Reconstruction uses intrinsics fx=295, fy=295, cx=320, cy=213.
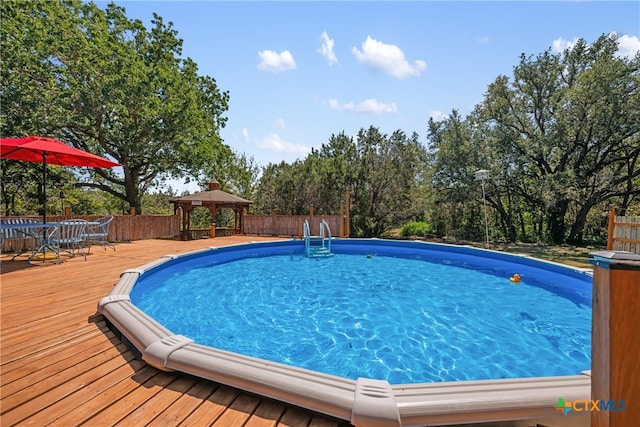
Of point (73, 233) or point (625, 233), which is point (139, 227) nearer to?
point (73, 233)

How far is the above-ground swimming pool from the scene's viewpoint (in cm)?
184

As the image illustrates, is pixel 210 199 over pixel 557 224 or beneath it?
over

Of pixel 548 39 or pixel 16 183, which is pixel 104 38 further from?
pixel 548 39

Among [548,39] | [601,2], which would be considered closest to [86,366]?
[601,2]

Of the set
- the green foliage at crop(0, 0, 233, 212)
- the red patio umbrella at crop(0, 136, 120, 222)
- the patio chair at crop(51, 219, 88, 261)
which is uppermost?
the green foliage at crop(0, 0, 233, 212)

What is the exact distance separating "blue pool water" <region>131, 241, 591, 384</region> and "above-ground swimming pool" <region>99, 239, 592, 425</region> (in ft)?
0.08

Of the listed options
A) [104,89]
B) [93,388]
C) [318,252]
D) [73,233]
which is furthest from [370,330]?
[104,89]

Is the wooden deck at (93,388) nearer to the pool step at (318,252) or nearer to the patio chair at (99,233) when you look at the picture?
the patio chair at (99,233)

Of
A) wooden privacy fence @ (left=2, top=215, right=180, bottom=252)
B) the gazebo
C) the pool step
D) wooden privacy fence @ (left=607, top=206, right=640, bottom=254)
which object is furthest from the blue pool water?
the gazebo

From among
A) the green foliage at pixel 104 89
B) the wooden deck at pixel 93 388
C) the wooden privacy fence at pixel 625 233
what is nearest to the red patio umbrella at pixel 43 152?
the wooden deck at pixel 93 388

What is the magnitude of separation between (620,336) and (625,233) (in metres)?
8.93

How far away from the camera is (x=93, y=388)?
2.05 m

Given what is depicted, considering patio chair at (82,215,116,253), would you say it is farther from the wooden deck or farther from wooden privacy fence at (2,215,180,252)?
the wooden deck

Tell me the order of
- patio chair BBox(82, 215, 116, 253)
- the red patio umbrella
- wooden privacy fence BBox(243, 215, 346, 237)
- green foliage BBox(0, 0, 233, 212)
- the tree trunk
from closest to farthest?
the red patio umbrella, patio chair BBox(82, 215, 116, 253), green foliage BBox(0, 0, 233, 212), wooden privacy fence BBox(243, 215, 346, 237), the tree trunk
